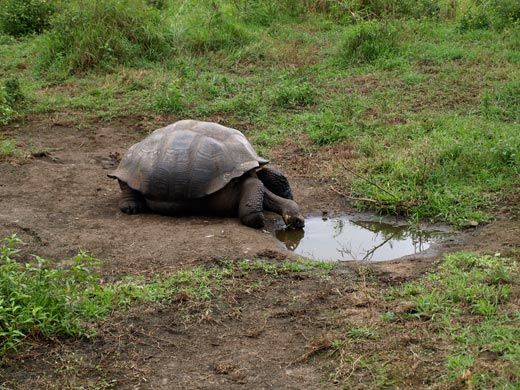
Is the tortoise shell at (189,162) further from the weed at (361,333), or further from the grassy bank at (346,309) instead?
the weed at (361,333)

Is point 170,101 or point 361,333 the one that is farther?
point 170,101

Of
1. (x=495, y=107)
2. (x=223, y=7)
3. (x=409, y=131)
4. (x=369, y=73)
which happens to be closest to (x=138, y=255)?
(x=409, y=131)

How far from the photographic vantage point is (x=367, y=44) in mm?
11859

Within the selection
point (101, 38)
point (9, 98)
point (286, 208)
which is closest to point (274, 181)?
point (286, 208)

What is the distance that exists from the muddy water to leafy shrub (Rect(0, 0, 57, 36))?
829 cm

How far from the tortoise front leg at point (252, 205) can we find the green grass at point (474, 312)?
1.74 m

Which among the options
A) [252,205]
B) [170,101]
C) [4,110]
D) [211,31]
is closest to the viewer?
[252,205]

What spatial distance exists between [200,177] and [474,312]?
2864mm

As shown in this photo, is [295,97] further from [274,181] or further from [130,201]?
[130,201]

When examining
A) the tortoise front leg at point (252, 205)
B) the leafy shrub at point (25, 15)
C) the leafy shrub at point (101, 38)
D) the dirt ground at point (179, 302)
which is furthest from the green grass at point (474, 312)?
the leafy shrub at point (25, 15)

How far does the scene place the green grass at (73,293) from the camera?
4.80 meters

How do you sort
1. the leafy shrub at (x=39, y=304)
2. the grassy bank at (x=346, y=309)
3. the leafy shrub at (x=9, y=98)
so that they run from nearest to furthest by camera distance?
the grassy bank at (x=346, y=309) < the leafy shrub at (x=39, y=304) < the leafy shrub at (x=9, y=98)

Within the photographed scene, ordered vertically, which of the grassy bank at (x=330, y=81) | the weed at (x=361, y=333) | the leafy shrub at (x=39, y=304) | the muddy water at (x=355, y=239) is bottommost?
the muddy water at (x=355, y=239)

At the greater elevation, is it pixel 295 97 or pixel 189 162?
pixel 189 162
